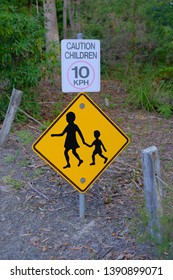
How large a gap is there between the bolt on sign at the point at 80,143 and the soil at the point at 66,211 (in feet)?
1.69

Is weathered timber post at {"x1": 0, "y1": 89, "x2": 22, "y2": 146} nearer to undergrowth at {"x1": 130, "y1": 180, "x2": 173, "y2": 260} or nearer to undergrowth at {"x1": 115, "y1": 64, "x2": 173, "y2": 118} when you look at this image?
undergrowth at {"x1": 130, "y1": 180, "x2": 173, "y2": 260}

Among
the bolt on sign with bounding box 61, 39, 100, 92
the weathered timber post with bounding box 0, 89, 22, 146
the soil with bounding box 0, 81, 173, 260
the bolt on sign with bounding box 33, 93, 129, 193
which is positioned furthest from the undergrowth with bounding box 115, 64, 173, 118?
the bolt on sign with bounding box 61, 39, 100, 92

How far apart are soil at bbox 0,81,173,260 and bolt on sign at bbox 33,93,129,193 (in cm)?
52

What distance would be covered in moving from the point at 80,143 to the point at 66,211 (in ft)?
3.09

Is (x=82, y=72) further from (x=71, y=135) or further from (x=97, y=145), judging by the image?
(x=97, y=145)

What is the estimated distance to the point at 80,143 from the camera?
5617 mm

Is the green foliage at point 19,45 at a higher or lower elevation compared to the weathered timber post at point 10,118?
higher

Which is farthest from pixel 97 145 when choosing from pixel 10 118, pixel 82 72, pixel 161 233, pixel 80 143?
pixel 10 118

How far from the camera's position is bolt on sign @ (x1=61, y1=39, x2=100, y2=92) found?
5.50 m

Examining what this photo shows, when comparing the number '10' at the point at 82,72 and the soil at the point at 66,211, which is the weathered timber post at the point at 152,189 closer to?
the soil at the point at 66,211

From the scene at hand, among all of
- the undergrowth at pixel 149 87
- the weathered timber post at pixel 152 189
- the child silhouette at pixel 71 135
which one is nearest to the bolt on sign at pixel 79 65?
the child silhouette at pixel 71 135

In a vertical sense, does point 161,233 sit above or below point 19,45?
below

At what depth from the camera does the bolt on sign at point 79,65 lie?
5.50 metres

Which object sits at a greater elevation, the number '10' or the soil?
the number '10'
